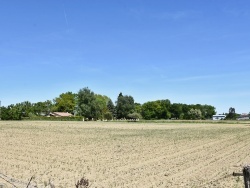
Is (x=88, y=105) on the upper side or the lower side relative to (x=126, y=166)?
upper

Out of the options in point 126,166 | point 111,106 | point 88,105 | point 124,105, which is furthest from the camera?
point 111,106

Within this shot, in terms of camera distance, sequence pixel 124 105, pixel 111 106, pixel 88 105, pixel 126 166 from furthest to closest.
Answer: pixel 111 106 < pixel 124 105 < pixel 88 105 < pixel 126 166

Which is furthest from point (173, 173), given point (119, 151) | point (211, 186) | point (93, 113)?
point (93, 113)

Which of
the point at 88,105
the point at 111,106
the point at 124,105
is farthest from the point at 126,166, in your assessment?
the point at 111,106

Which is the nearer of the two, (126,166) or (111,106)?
(126,166)

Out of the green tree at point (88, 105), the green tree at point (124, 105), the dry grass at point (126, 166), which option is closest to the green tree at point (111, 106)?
the green tree at point (124, 105)

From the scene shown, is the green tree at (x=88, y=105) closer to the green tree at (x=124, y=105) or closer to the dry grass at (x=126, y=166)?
the green tree at (x=124, y=105)

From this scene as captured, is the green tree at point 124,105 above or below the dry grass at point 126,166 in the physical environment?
above

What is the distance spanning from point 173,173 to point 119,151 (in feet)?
35.3

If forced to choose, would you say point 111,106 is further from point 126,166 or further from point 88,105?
point 126,166

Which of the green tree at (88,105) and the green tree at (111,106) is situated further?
the green tree at (111,106)

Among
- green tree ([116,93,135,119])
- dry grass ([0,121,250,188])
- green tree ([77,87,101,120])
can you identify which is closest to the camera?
dry grass ([0,121,250,188])

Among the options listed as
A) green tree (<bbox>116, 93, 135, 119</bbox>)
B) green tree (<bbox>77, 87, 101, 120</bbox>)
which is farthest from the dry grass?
green tree (<bbox>116, 93, 135, 119</bbox>)

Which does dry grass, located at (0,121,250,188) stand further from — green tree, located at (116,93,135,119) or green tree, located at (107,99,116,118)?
green tree, located at (107,99,116,118)
